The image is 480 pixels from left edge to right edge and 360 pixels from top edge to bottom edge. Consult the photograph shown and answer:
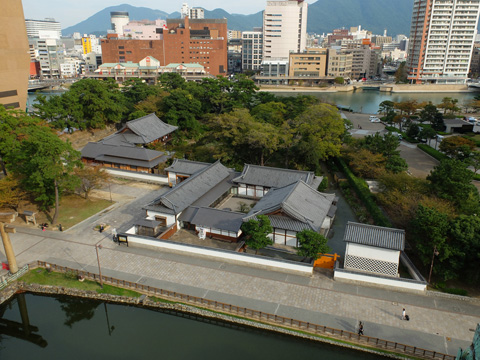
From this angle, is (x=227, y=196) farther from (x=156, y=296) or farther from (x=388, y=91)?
(x=388, y=91)

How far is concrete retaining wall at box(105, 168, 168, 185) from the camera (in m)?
38.0

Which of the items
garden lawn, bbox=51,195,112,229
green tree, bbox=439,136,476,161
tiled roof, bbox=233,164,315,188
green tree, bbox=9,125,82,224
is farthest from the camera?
green tree, bbox=439,136,476,161

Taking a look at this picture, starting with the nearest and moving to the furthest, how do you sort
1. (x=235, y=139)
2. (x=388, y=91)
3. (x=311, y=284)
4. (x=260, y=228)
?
1. (x=311, y=284)
2. (x=260, y=228)
3. (x=235, y=139)
4. (x=388, y=91)

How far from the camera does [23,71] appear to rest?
47.5 metres

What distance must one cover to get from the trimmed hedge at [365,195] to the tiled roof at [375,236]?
3753mm

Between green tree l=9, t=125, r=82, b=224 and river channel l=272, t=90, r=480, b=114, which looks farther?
river channel l=272, t=90, r=480, b=114

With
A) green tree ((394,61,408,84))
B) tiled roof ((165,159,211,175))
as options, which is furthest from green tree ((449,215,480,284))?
green tree ((394,61,408,84))

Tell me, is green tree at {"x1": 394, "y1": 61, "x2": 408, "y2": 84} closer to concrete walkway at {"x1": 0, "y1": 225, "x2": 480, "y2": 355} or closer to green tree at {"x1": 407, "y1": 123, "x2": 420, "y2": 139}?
green tree at {"x1": 407, "y1": 123, "x2": 420, "y2": 139}

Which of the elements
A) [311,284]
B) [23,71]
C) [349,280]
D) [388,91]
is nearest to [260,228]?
[311,284]

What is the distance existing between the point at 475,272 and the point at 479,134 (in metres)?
44.4

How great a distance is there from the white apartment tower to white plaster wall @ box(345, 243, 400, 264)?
12012 centimetres

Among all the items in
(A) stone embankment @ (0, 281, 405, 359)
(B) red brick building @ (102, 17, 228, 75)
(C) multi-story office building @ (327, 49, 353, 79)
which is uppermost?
(B) red brick building @ (102, 17, 228, 75)

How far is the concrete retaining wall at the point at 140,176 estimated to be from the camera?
125ft

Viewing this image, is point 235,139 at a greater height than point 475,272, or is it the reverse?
point 235,139
